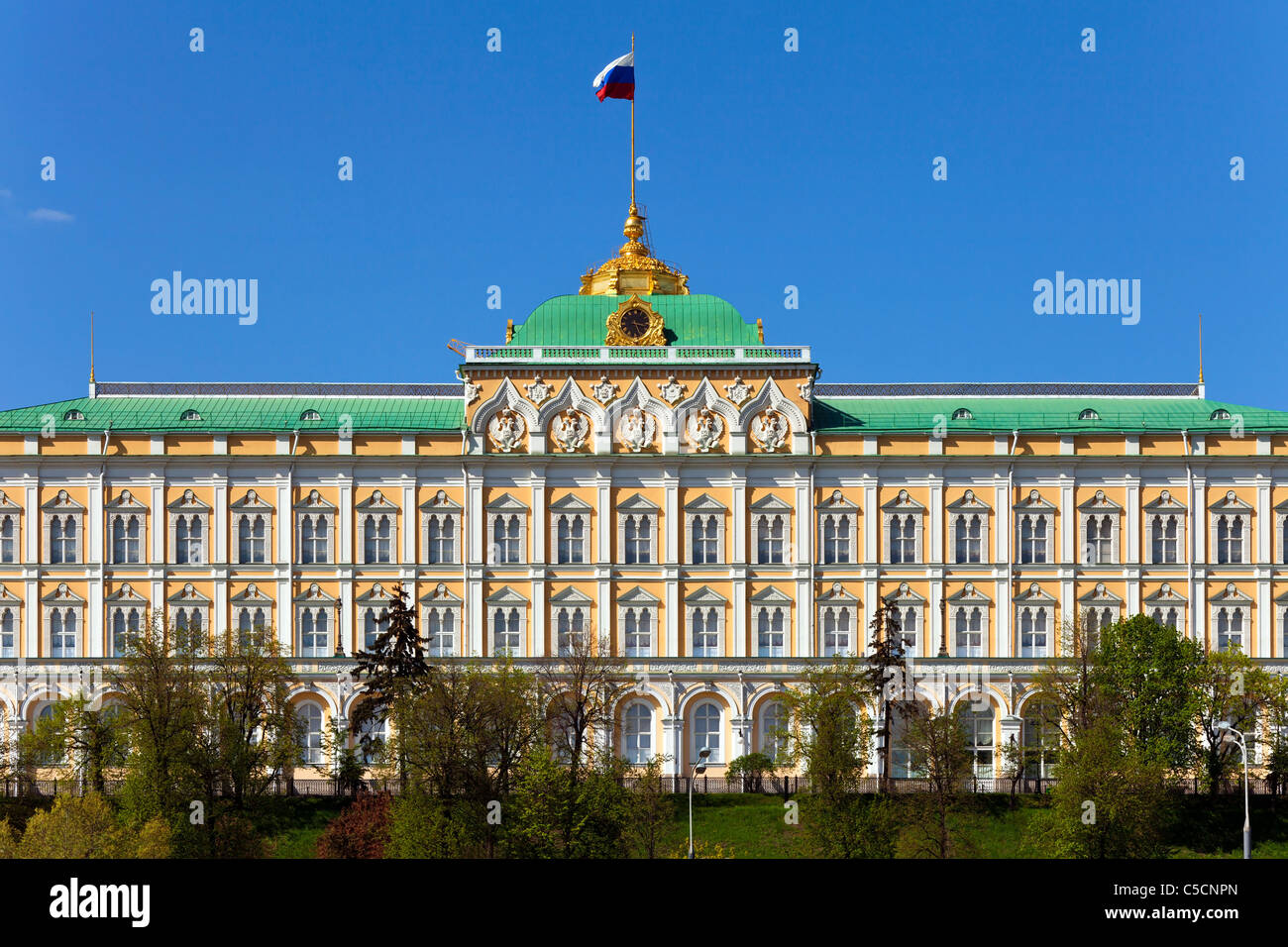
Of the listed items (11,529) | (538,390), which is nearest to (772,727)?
(538,390)

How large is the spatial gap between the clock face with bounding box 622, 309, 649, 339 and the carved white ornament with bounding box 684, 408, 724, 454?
541cm

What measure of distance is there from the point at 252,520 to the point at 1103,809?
4611 centimetres

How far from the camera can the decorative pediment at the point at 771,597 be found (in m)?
92.1

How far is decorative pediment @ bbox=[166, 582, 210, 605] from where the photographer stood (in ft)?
302

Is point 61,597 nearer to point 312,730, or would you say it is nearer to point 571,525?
point 312,730

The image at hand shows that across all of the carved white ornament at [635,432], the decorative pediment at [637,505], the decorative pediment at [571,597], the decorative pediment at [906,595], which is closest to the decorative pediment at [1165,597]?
the decorative pediment at [906,595]

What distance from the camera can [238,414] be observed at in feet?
312

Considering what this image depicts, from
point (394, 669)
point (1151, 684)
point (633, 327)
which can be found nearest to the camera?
point (1151, 684)

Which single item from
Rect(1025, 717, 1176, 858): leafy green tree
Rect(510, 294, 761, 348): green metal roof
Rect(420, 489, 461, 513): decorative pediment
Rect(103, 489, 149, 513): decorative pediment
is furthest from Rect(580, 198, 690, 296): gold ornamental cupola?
Rect(1025, 717, 1176, 858): leafy green tree

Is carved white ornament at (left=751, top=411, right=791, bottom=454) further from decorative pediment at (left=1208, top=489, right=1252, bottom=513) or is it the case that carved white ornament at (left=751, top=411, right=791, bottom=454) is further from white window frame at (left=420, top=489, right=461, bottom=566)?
decorative pediment at (left=1208, top=489, right=1252, bottom=513)

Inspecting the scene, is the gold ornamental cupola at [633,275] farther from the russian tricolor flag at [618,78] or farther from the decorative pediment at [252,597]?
the decorative pediment at [252,597]

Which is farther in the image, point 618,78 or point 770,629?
point 618,78
